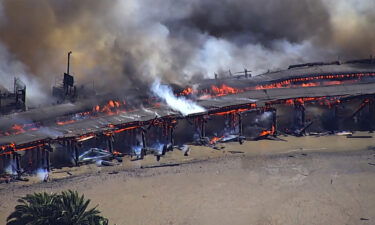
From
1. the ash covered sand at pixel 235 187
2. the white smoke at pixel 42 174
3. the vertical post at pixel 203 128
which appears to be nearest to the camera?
the ash covered sand at pixel 235 187

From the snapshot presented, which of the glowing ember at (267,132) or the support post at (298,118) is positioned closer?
the glowing ember at (267,132)

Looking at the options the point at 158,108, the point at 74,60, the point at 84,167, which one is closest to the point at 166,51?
the point at 74,60

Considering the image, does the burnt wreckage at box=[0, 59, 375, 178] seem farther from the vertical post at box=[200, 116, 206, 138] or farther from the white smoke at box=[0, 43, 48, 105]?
the white smoke at box=[0, 43, 48, 105]

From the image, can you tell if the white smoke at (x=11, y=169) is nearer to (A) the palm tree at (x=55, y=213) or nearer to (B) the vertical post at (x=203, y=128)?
(A) the palm tree at (x=55, y=213)

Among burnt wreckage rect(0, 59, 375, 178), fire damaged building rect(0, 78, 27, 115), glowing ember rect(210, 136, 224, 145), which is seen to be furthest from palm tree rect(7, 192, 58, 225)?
fire damaged building rect(0, 78, 27, 115)

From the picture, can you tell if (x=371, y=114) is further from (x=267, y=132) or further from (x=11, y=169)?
(x=11, y=169)

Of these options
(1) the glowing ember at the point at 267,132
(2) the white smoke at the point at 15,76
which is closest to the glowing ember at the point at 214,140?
(1) the glowing ember at the point at 267,132

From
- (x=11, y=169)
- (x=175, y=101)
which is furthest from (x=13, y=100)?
(x=175, y=101)
